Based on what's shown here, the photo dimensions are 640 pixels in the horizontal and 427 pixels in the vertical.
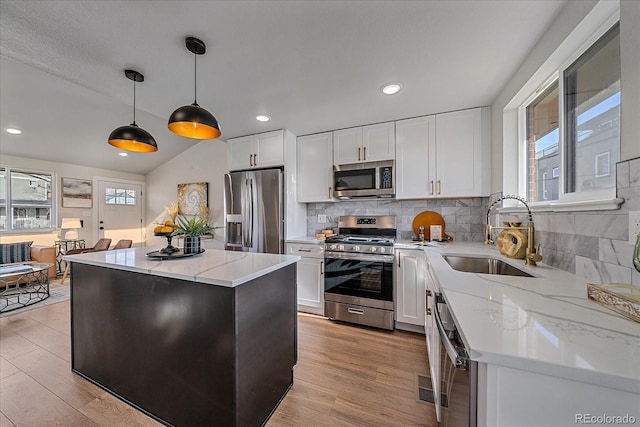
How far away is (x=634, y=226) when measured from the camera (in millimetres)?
894

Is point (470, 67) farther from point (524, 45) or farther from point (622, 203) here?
point (622, 203)

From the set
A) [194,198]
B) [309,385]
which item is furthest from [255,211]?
[194,198]

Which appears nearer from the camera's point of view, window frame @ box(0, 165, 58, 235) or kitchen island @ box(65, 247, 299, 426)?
kitchen island @ box(65, 247, 299, 426)

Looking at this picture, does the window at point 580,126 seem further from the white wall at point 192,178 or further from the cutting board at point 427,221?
the white wall at point 192,178

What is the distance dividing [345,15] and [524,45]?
1.24 meters

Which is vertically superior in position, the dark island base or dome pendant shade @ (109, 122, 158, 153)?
dome pendant shade @ (109, 122, 158, 153)

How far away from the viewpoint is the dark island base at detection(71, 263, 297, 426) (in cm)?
120

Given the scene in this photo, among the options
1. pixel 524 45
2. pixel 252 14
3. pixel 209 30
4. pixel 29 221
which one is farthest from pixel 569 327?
pixel 29 221

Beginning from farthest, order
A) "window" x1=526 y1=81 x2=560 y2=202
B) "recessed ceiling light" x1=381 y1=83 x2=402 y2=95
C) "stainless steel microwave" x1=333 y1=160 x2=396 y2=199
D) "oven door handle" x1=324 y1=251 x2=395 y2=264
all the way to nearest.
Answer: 1. "stainless steel microwave" x1=333 y1=160 x2=396 y2=199
2. "oven door handle" x1=324 y1=251 x2=395 y2=264
3. "recessed ceiling light" x1=381 y1=83 x2=402 y2=95
4. "window" x1=526 y1=81 x2=560 y2=202

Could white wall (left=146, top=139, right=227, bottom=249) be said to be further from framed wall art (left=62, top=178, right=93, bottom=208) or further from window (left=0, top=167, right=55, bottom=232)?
window (left=0, top=167, right=55, bottom=232)

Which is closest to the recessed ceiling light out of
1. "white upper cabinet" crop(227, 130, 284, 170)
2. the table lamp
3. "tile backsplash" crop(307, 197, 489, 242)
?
"tile backsplash" crop(307, 197, 489, 242)

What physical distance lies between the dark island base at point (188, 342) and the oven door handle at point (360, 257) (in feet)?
3.38

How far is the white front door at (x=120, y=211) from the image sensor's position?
529cm

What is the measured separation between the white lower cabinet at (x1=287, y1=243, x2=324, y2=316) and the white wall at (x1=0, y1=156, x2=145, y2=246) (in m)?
5.14
